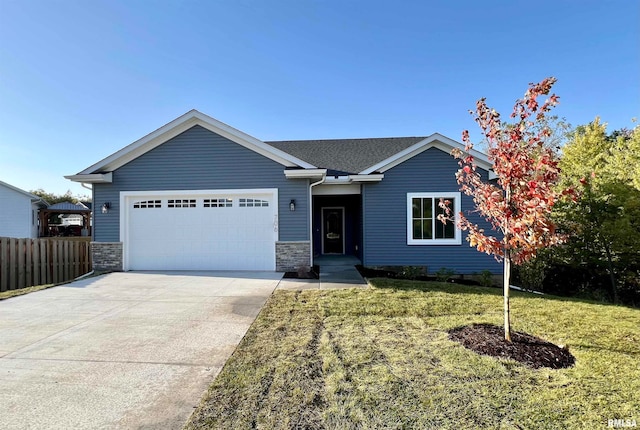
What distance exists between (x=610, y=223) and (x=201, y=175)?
11.8m

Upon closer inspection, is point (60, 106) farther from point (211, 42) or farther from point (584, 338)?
point (584, 338)

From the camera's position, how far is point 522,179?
3799mm

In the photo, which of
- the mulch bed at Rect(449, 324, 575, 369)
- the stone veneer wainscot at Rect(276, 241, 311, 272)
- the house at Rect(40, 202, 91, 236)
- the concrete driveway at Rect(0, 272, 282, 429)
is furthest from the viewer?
the house at Rect(40, 202, 91, 236)

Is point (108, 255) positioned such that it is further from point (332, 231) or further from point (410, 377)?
point (410, 377)

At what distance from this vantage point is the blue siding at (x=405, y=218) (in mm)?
10273

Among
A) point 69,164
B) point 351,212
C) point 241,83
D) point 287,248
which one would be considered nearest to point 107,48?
point 241,83

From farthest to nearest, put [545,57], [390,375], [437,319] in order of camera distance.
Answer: [545,57] → [437,319] → [390,375]

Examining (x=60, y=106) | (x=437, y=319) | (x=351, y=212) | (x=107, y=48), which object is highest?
(x=107, y=48)

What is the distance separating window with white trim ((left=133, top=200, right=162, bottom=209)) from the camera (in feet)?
33.6

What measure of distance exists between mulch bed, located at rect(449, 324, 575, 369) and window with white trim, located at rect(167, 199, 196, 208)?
8466mm

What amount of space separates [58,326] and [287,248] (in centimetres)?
592

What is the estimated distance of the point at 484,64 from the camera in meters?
12.8

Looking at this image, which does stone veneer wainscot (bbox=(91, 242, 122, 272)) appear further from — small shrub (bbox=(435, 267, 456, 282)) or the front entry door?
small shrub (bbox=(435, 267, 456, 282))

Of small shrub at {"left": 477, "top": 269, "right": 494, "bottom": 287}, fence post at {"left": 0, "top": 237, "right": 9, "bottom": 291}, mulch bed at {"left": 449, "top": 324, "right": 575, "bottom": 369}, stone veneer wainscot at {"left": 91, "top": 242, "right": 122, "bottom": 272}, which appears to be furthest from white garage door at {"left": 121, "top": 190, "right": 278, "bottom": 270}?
mulch bed at {"left": 449, "top": 324, "right": 575, "bottom": 369}
